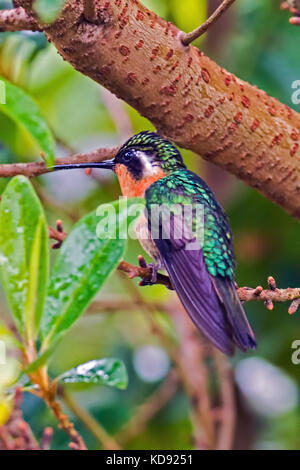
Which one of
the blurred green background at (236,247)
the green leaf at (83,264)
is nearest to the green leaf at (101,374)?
the green leaf at (83,264)

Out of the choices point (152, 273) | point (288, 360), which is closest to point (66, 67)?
point (288, 360)

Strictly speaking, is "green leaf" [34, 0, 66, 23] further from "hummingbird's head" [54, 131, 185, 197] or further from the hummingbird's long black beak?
"hummingbird's head" [54, 131, 185, 197]

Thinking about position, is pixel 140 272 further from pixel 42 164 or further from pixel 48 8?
pixel 48 8

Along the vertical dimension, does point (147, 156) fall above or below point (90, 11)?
below

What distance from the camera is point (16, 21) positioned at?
158cm

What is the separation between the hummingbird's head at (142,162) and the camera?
1721mm

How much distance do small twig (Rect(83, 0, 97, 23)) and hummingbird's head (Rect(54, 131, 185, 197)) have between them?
386mm

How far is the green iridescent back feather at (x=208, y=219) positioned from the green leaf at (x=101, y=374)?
15.5 inches

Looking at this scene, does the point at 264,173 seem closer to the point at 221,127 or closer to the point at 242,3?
the point at 221,127

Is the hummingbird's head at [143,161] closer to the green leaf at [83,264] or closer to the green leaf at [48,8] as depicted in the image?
the green leaf at [48,8]

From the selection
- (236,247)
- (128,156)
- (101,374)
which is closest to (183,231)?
(128,156)

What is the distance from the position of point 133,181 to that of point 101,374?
64 centimetres

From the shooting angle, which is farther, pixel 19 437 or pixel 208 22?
pixel 19 437
